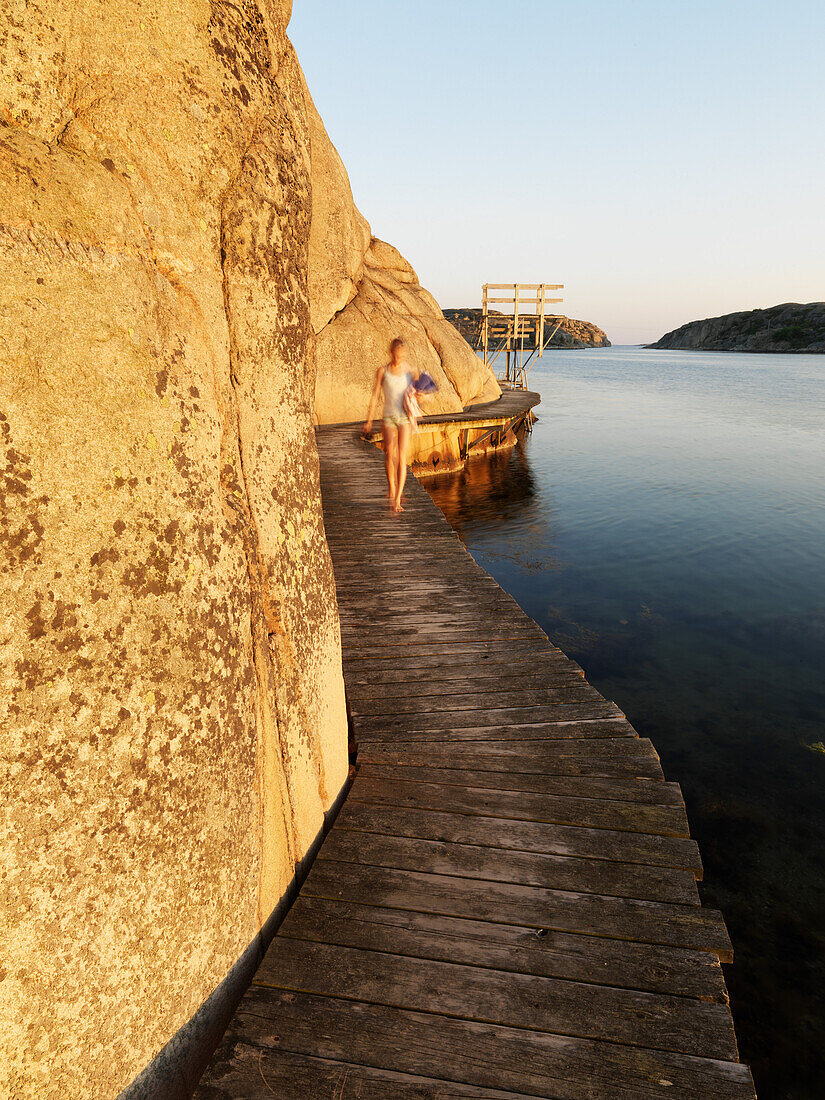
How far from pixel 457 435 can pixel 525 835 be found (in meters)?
18.7

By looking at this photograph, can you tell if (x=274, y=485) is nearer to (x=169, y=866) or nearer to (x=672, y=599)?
(x=169, y=866)

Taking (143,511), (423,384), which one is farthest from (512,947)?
(423,384)

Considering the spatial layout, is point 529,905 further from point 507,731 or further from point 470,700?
point 470,700

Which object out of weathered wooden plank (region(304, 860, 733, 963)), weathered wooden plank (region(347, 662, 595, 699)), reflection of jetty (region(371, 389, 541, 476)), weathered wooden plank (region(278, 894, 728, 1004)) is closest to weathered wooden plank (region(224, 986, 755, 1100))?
weathered wooden plank (region(278, 894, 728, 1004))

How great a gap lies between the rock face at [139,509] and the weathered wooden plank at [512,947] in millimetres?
310

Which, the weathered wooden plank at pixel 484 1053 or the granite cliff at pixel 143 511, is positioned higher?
the granite cliff at pixel 143 511

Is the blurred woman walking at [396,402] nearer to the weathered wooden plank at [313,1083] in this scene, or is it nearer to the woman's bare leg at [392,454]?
the woman's bare leg at [392,454]

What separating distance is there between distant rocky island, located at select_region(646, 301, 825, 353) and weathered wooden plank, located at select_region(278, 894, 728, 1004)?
550 ft

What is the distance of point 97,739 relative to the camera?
171cm

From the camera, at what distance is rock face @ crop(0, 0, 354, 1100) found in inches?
60.9

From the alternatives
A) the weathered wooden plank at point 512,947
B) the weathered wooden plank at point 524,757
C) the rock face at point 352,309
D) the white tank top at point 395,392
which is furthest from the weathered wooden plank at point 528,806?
the rock face at point 352,309

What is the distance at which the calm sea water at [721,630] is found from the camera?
4.82 m

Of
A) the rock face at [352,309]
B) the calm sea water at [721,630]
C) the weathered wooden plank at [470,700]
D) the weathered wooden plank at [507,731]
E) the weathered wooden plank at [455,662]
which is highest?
the rock face at [352,309]

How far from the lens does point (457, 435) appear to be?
819 inches
